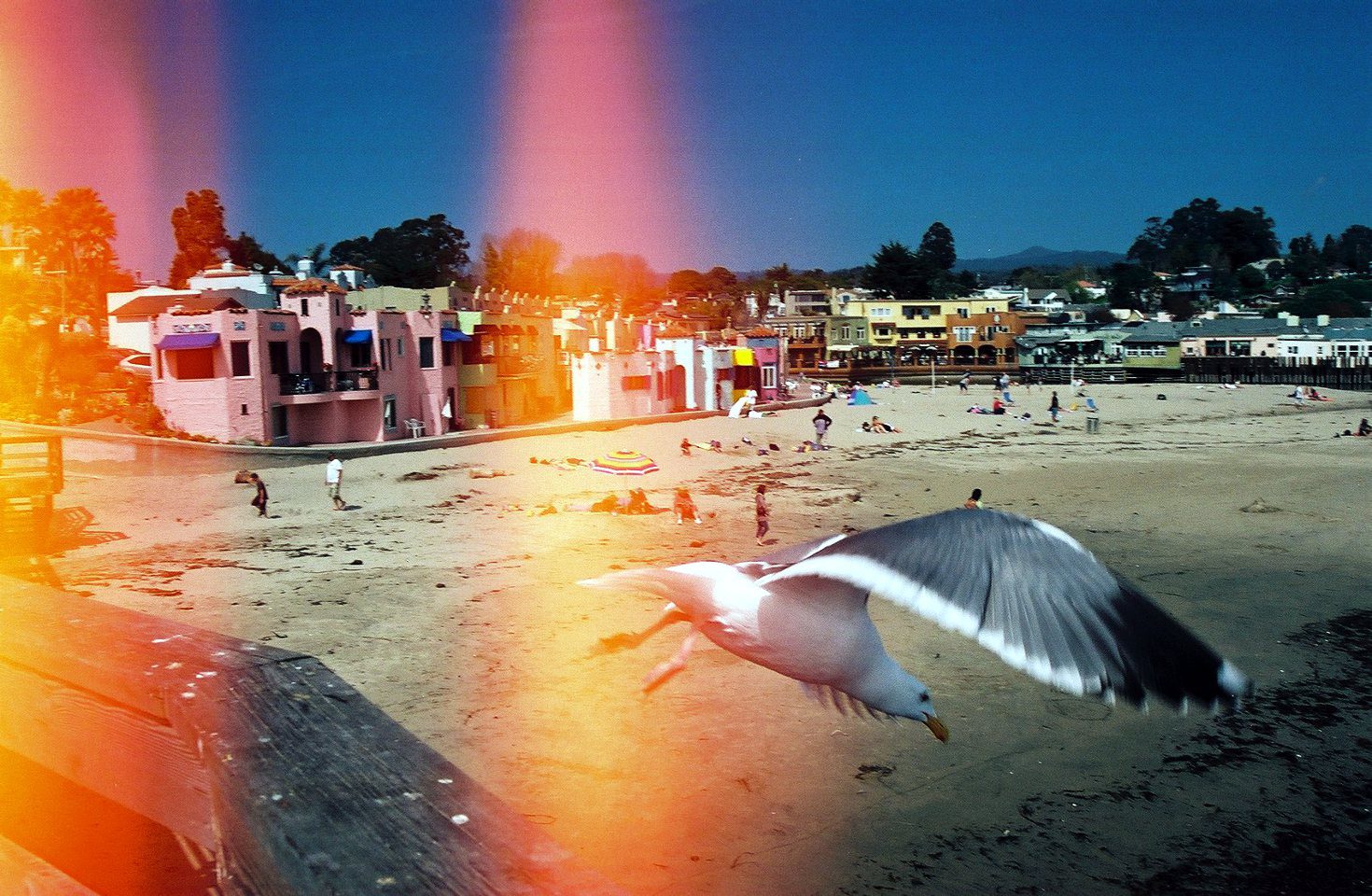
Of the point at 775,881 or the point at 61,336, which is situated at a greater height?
the point at 61,336

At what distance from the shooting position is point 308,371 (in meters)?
35.1

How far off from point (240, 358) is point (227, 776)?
33.3 meters

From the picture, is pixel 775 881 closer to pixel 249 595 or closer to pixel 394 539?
pixel 249 595

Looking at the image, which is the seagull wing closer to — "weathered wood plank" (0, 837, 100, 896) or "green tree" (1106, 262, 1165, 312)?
"weathered wood plank" (0, 837, 100, 896)

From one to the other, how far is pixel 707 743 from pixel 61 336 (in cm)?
3612

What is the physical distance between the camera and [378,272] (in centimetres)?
9531

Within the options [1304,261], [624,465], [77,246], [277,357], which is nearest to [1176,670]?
[624,465]

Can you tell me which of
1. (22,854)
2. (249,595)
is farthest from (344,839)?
(249,595)

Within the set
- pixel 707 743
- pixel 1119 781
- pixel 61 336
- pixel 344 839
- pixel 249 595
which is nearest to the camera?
pixel 344 839

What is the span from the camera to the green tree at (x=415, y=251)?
9825cm

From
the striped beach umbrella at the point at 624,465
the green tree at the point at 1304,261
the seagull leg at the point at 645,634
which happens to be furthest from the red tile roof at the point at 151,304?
the green tree at the point at 1304,261

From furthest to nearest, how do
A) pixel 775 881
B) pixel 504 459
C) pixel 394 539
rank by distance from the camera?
pixel 504 459, pixel 394 539, pixel 775 881

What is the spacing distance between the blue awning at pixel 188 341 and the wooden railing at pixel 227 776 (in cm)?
3208

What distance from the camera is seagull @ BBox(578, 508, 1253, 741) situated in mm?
2236
